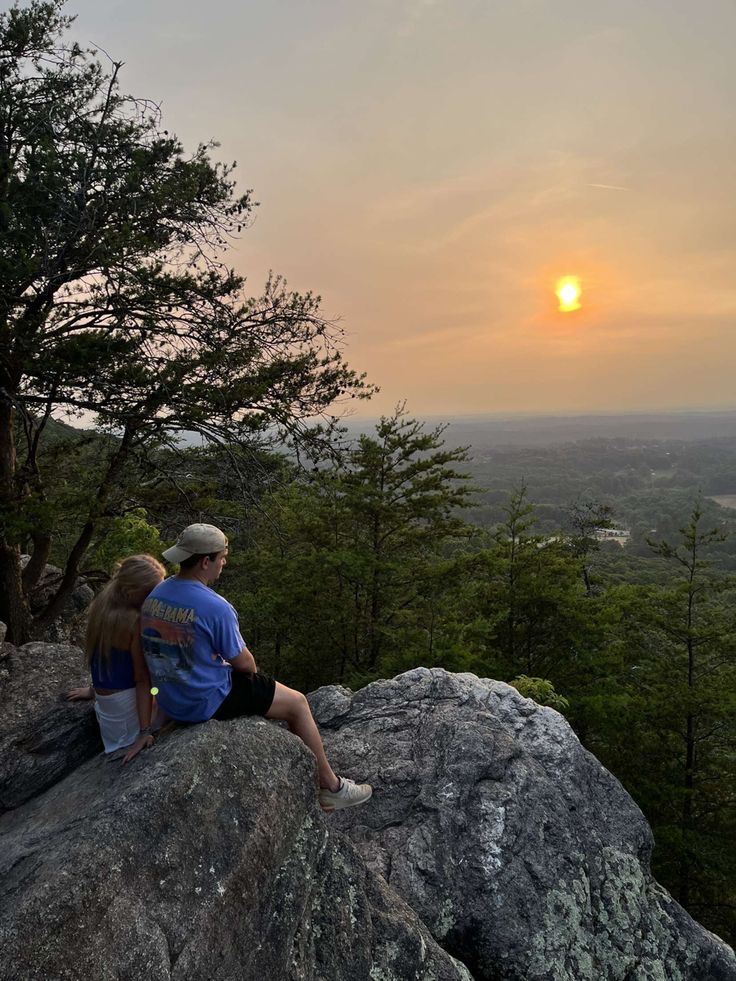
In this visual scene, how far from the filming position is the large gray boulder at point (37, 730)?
14.2ft

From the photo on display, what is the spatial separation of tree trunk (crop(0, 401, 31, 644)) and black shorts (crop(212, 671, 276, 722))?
563cm

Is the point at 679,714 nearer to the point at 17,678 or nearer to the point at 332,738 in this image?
the point at 332,738

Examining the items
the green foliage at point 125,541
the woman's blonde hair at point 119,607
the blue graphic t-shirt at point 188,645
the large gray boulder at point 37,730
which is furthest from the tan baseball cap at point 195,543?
the green foliage at point 125,541

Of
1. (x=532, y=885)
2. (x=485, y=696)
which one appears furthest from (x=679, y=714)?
(x=532, y=885)

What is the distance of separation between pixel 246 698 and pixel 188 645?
62 centimetres

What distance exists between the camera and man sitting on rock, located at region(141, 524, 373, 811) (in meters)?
3.57

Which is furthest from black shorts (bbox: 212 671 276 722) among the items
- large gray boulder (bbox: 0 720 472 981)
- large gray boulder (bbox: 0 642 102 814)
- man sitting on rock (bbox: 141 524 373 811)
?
large gray boulder (bbox: 0 642 102 814)

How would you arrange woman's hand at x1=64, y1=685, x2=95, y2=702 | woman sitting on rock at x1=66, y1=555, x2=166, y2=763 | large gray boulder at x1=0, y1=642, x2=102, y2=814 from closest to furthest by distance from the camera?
woman sitting on rock at x1=66, y1=555, x2=166, y2=763
large gray boulder at x1=0, y1=642, x2=102, y2=814
woman's hand at x1=64, y1=685, x2=95, y2=702

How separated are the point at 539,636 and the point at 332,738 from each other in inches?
463

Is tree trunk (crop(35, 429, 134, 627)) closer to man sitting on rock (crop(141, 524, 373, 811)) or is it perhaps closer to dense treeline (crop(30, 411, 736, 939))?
dense treeline (crop(30, 411, 736, 939))

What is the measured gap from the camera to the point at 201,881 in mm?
2936

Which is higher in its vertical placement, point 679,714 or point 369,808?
point 369,808

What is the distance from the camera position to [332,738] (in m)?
6.09

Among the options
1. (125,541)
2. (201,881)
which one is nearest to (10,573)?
(125,541)
